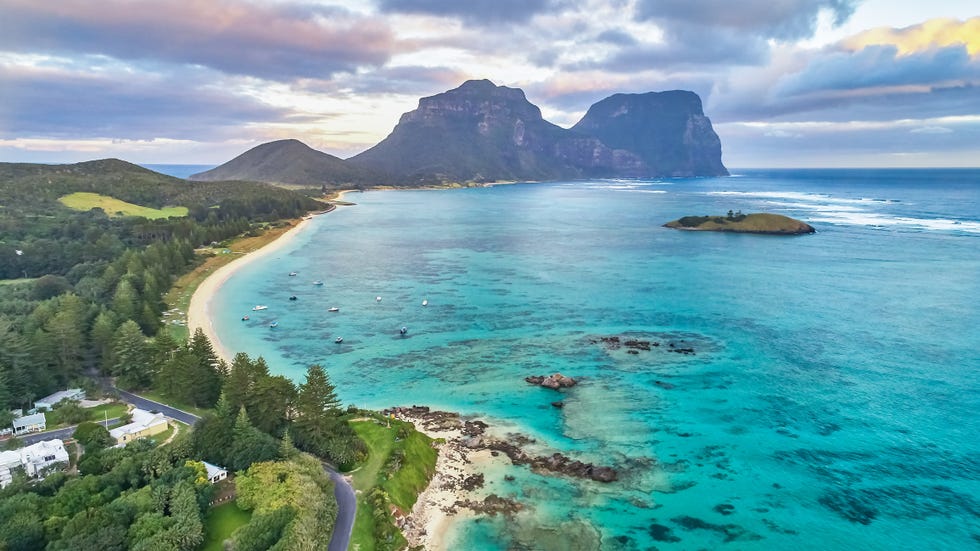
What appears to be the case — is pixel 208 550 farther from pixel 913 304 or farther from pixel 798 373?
pixel 913 304

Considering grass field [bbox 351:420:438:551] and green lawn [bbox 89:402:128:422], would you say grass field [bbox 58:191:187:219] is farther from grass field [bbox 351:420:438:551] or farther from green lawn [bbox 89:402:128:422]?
grass field [bbox 351:420:438:551]

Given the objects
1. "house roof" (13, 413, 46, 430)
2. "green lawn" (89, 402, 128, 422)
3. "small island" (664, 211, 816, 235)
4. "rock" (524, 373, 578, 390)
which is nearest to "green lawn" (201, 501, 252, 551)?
"green lawn" (89, 402, 128, 422)

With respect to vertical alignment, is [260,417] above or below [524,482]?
above

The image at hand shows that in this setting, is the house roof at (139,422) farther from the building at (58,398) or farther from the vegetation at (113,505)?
the building at (58,398)

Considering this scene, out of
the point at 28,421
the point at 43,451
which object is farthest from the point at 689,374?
the point at 28,421

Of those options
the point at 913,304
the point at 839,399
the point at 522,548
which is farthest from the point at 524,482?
the point at 913,304

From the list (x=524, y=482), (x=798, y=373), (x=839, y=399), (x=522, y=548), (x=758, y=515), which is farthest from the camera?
(x=798, y=373)
